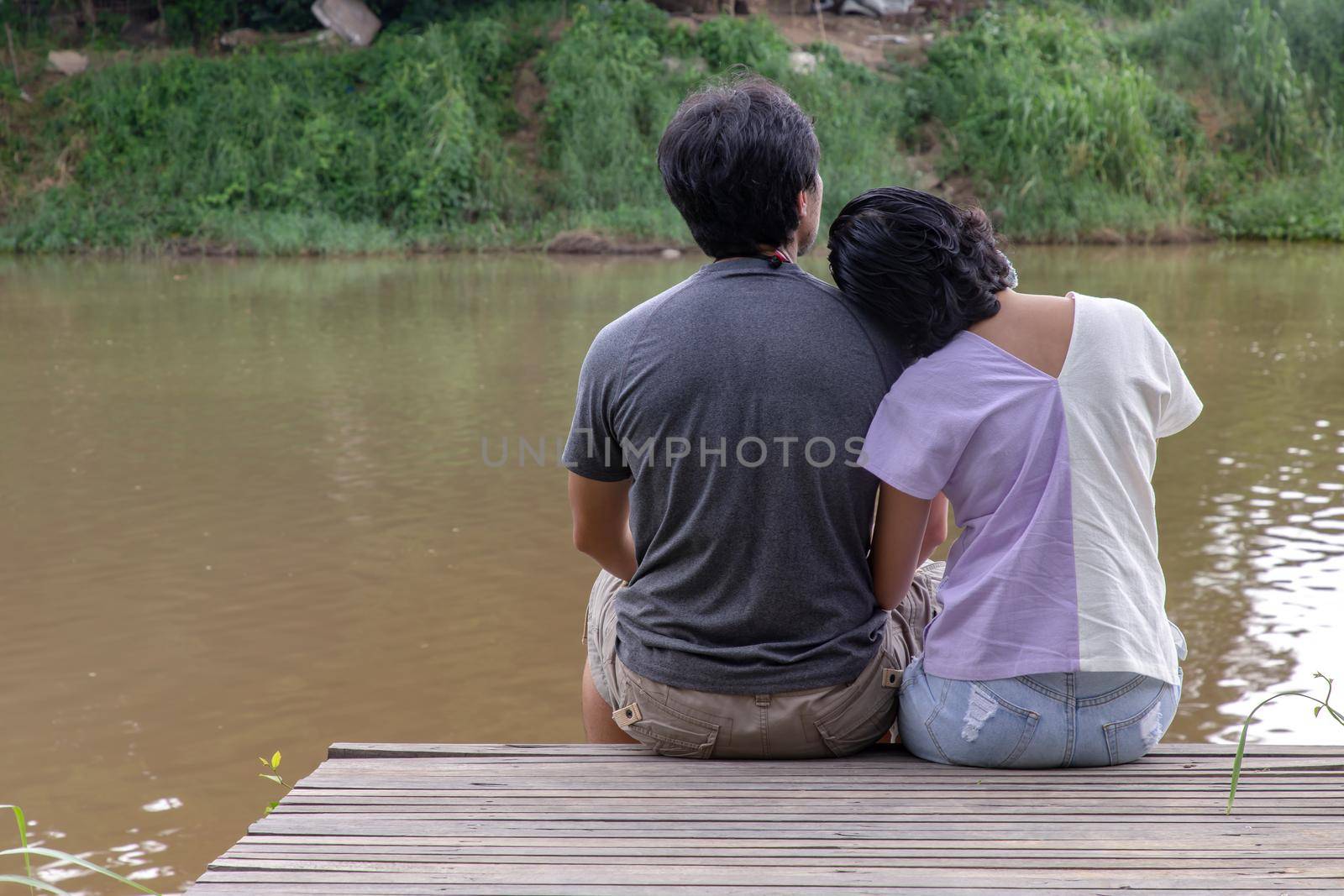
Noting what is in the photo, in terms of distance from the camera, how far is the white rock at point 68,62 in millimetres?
18125

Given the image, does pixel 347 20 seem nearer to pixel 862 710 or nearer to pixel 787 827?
pixel 862 710

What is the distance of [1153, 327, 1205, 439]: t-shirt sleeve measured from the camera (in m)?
1.87

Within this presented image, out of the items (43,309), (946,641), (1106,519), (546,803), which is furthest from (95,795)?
(43,309)

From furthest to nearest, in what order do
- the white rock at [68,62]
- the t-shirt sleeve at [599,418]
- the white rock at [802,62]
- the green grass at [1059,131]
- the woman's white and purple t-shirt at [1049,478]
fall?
1. the white rock at [68,62]
2. the white rock at [802,62]
3. the green grass at [1059,131]
4. the t-shirt sleeve at [599,418]
5. the woman's white and purple t-shirt at [1049,478]

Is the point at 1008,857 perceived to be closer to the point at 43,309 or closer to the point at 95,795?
the point at 95,795

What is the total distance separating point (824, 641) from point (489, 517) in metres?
3.15

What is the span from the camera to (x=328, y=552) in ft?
15.0

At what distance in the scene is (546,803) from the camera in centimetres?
181

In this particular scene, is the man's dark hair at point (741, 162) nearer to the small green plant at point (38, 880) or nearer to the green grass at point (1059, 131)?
the small green plant at point (38, 880)

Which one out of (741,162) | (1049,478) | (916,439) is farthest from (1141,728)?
(741,162)

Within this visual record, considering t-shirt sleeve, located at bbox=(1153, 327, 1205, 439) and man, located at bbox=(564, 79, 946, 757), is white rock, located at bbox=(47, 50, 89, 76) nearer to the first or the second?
man, located at bbox=(564, 79, 946, 757)

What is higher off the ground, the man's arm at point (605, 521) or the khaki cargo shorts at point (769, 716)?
the man's arm at point (605, 521)

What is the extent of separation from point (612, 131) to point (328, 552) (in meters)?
12.3

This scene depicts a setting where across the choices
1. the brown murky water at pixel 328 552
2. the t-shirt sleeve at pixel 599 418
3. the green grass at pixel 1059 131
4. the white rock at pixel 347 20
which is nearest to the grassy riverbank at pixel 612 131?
the green grass at pixel 1059 131
